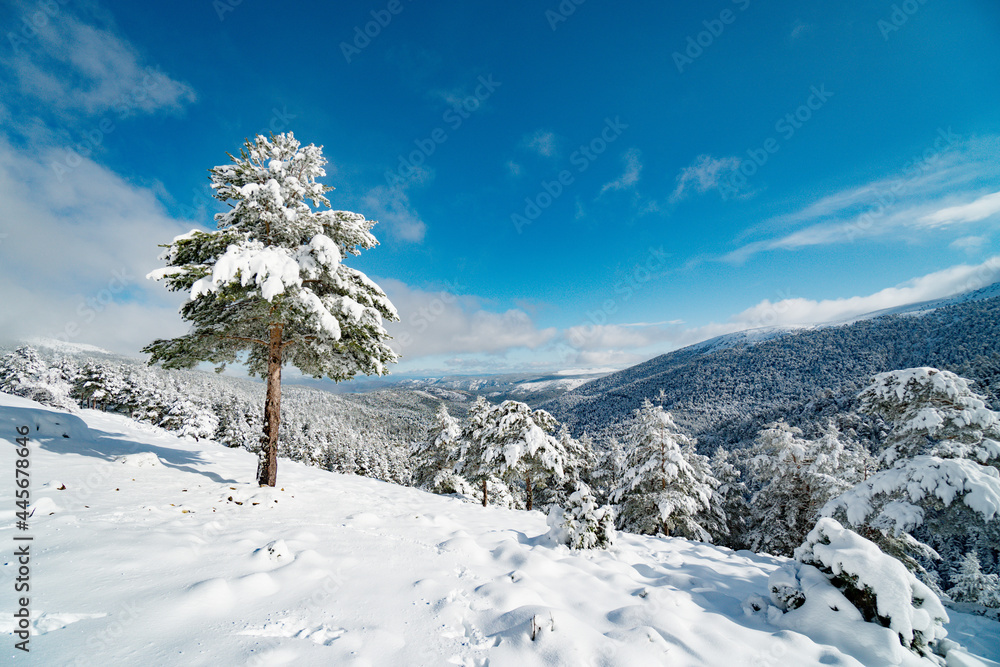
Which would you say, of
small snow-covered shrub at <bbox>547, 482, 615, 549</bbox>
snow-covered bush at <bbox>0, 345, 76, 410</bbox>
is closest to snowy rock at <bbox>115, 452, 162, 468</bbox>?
small snow-covered shrub at <bbox>547, 482, 615, 549</bbox>

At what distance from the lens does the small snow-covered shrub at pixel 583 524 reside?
21.6 feet

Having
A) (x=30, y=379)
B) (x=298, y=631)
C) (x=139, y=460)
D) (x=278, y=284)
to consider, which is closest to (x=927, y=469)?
(x=298, y=631)

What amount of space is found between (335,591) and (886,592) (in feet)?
21.1

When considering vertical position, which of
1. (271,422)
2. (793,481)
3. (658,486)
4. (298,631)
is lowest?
(793,481)

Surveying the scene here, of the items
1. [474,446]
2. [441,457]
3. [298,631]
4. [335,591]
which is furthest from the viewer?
[441,457]

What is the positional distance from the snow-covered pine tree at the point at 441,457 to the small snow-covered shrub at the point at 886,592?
60.9 feet

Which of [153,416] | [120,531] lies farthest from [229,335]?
[153,416]

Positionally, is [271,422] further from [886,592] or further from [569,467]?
[569,467]

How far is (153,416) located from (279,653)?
2095 inches

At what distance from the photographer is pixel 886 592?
4098 millimetres

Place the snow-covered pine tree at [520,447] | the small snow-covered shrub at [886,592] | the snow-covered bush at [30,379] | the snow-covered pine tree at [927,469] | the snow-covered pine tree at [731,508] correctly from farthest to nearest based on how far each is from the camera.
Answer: the snow-covered bush at [30,379]
the snow-covered pine tree at [731,508]
the snow-covered pine tree at [520,447]
the snow-covered pine tree at [927,469]
the small snow-covered shrub at [886,592]

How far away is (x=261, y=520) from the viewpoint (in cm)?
602

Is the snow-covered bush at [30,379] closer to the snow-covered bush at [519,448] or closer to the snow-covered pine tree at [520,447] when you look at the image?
the snow-covered bush at [519,448]

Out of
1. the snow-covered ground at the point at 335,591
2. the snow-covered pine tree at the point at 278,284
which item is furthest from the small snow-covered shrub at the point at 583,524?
the snow-covered pine tree at the point at 278,284
